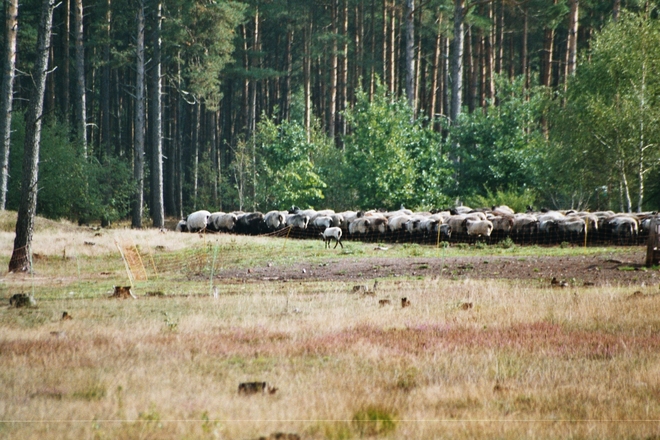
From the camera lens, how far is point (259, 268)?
20172 mm

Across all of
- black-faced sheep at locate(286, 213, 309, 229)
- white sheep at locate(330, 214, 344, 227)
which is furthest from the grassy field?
black-faced sheep at locate(286, 213, 309, 229)

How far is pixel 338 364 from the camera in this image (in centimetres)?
782

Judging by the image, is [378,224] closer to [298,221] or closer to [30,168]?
[298,221]

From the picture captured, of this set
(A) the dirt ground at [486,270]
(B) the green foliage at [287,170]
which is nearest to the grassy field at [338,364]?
(A) the dirt ground at [486,270]

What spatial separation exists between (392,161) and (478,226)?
Answer: 12.8 m

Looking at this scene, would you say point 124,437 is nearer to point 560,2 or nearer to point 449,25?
point 560,2

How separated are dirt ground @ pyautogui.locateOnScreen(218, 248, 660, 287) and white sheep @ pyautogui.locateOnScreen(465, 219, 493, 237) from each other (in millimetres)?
5774

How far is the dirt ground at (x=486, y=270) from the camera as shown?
16.2 metres

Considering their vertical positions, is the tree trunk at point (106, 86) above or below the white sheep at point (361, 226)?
above

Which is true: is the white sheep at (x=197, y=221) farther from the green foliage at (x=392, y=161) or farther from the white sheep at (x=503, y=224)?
the white sheep at (x=503, y=224)

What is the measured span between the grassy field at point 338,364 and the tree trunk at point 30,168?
472 centimetres

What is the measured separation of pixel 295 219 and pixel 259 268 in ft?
47.0

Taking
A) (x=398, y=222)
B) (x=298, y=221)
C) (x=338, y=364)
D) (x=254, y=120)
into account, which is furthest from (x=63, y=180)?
(x=338, y=364)

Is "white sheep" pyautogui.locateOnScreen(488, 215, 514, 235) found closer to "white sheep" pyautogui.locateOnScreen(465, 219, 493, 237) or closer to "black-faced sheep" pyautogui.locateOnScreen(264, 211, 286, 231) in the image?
"white sheep" pyautogui.locateOnScreen(465, 219, 493, 237)
